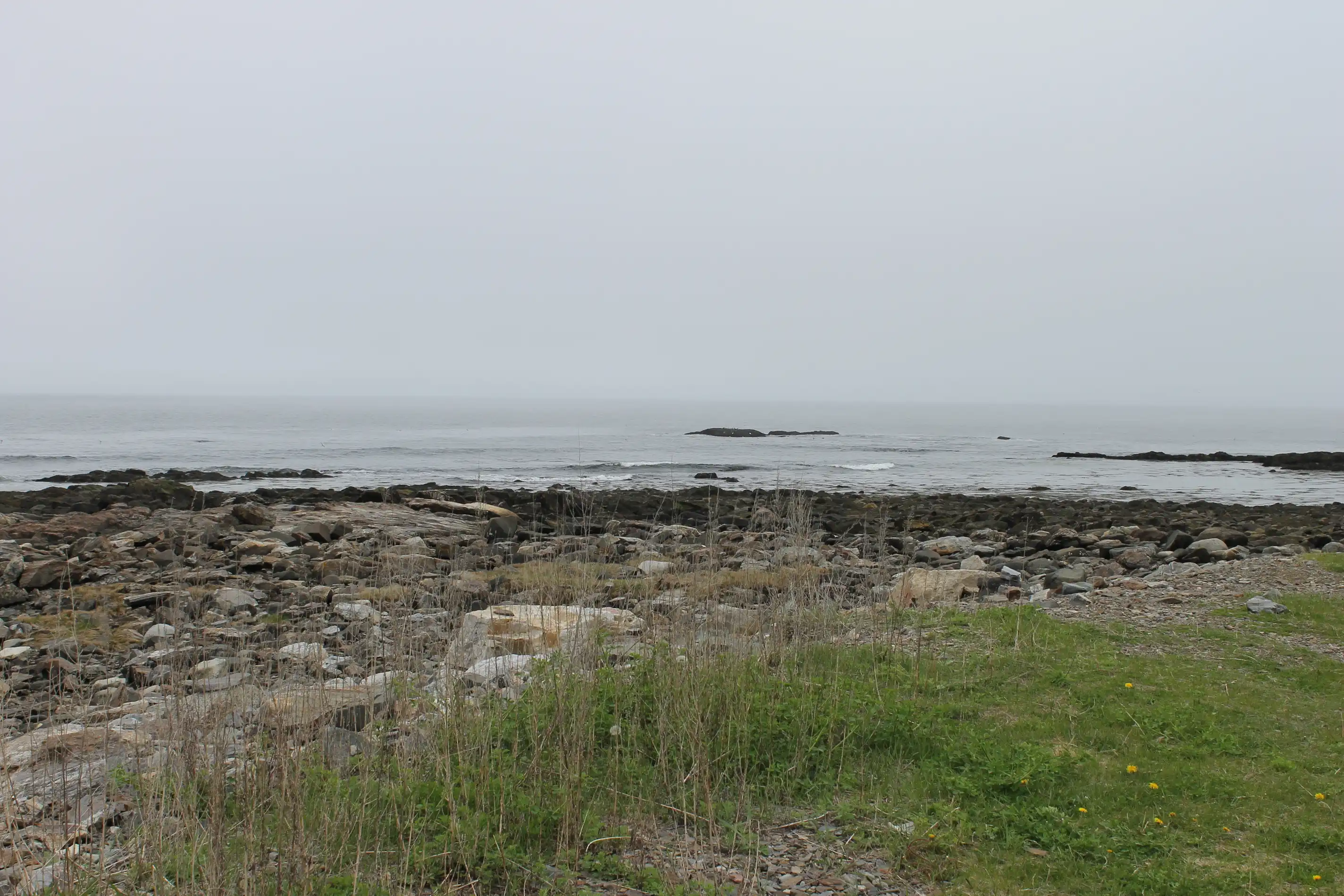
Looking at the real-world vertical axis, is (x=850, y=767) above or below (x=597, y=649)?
below

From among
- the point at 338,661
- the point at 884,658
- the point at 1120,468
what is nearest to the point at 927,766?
the point at 884,658

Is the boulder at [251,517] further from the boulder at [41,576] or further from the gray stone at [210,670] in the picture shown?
the gray stone at [210,670]

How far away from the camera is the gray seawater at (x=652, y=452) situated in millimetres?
37250

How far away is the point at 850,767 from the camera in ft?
17.5

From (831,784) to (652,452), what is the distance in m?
52.5

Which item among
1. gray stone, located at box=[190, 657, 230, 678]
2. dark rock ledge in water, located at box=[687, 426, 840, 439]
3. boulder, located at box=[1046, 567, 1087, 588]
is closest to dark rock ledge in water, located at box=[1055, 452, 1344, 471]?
dark rock ledge in water, located at box=[687, 426, 840, 439]

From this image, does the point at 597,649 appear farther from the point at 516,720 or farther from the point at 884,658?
the point at 884,658

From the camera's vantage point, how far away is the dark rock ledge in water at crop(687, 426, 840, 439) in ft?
259

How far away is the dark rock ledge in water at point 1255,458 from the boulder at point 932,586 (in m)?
46.5

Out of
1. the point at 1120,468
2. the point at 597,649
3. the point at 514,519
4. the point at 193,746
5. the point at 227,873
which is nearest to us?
the point at 227,873

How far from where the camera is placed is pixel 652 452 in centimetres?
5759

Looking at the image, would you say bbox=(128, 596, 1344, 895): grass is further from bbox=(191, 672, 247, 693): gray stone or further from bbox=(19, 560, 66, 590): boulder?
bbox=(19, 560, 66, 590): boulder

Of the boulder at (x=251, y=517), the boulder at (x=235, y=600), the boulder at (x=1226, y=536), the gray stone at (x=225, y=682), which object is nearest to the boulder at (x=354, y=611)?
the boulder at (x=235, y=600)

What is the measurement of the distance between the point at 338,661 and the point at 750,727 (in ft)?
15.8
